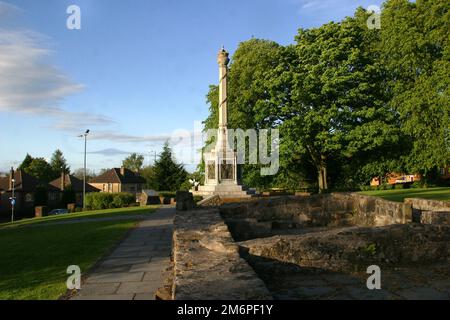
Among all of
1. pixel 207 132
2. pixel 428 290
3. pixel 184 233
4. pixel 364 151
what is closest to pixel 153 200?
pixel 207 132

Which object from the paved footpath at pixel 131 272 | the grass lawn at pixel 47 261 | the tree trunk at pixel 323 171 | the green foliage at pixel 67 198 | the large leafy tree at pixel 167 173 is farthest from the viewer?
the green foliage at pixel 67 198

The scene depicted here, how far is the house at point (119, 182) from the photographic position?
86.8 m

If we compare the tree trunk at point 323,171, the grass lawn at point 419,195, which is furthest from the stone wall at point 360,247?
the tree trunk at point 323,171

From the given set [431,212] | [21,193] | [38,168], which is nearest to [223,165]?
[431,212]

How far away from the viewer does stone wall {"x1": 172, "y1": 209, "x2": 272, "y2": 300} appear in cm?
339

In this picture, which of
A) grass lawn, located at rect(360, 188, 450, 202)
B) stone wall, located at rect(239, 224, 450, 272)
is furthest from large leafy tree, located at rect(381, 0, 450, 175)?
stone wall, located at rect(239, 224, 450, 272)

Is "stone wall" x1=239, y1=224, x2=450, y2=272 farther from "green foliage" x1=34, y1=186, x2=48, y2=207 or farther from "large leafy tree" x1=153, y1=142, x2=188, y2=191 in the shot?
"green foliage" x1=34, y1=186, x2=48, y2=207

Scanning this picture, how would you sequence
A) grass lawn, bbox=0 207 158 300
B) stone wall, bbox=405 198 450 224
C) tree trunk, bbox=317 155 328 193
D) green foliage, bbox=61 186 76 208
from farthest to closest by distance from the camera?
green foliage, bbox=61 186 76 208
tree trunk, bbox=317 155 328 193
stone wall, bbox=405 198 450 224
grass lawn, bbox=0 207 158 300

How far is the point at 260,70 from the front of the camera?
34188 millimetres

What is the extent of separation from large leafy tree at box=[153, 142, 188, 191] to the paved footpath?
123 feet

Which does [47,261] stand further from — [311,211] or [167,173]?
[167,173]

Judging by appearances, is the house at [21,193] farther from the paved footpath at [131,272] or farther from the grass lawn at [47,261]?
the paved footpath at [131,272]

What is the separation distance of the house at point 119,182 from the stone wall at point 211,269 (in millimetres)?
81836

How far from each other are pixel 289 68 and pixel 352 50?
4918mm
